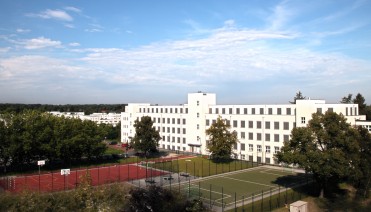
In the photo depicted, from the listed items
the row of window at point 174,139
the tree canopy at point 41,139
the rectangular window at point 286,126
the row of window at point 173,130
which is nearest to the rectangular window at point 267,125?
the rectangular window at point 286,126

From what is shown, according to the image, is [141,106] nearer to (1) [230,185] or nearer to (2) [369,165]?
(1) [230,185]

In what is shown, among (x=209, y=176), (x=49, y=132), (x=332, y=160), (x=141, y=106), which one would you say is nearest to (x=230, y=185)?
(x=209, y=176)

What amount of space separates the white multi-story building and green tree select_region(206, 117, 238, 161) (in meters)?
4.41

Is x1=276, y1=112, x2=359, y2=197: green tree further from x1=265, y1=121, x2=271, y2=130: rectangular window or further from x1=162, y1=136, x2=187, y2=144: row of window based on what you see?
x1=162, y1=136, x2=187, y2=144: row of window

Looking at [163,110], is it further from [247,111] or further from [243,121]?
[247,111]

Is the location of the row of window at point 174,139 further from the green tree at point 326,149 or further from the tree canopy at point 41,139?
the green tree at point 326,149

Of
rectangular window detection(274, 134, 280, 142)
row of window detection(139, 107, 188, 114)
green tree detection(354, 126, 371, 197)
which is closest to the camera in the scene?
green tree detection(354, 126, 371, 197)

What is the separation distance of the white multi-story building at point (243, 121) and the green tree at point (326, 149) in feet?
56.2

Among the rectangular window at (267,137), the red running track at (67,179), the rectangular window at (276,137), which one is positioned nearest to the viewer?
the red running track at (67,179)

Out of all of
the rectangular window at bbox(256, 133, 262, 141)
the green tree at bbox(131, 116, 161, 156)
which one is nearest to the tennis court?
the rectangular window at bbox(256, 133, 262, 141)

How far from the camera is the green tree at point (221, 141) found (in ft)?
188

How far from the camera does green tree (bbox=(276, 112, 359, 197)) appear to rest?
33688 mm

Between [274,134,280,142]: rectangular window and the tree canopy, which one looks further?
[274,134,280,142]: rectangular window

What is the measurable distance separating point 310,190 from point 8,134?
4335 cm
